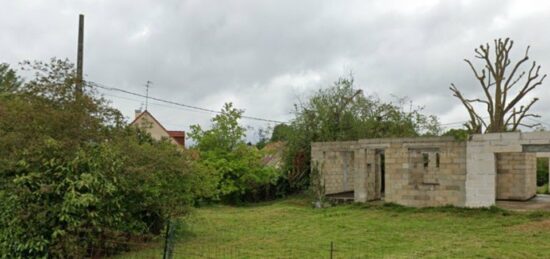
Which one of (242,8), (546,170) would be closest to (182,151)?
(242,8)

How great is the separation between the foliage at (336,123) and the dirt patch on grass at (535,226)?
9.98m

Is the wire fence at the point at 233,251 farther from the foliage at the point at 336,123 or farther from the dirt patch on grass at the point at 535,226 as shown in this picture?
the foliage at the point at 336,123

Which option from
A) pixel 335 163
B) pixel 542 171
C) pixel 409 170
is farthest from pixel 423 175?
pixel 542 171

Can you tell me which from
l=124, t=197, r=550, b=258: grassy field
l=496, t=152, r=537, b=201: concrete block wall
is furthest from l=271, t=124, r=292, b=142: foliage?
l=496, t=152, r=537, b=201: concrete block wall

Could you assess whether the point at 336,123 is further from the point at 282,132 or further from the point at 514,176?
the point at 514,176

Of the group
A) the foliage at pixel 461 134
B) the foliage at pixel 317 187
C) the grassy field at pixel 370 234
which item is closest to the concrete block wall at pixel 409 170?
the foliage at pixel 461 134

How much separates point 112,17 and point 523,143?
1209 cm

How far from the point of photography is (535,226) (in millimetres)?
11805

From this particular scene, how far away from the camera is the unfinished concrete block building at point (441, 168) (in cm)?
1437

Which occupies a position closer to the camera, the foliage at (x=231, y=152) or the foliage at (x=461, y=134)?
the foliage at (x=461, y=134)

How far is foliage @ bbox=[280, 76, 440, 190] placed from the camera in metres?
21.9

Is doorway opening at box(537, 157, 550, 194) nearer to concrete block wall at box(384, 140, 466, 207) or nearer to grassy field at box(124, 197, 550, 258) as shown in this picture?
concrete block wall at box(384, 140, 466, 207)

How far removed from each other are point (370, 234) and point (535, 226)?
Result: 4195mm

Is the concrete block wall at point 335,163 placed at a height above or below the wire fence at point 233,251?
above
